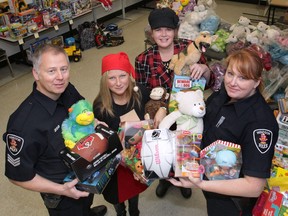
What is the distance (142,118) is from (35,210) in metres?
1.52

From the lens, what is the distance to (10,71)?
206 inches

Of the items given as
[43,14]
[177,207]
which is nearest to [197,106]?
[177,207]

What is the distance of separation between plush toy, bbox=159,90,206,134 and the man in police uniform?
0.65m

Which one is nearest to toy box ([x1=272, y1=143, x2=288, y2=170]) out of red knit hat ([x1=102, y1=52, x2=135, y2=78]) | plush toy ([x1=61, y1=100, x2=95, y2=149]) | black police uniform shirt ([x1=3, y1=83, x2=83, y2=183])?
red knit hat ([x1=102, y1=52, x2=135, y2=78])

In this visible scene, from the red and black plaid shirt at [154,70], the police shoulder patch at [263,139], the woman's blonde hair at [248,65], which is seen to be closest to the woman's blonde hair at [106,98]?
the red and black plaid shirt at [154,70]

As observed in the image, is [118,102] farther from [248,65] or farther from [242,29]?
[242,29]

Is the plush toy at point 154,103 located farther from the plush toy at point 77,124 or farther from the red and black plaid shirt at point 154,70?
the plush toy at point 77,124

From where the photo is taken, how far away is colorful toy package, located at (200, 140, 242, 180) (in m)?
1.51

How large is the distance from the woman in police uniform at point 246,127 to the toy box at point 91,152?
40cm

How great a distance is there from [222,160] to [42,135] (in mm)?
942

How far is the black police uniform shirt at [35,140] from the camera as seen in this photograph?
1523mm

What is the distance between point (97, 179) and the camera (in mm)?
1579

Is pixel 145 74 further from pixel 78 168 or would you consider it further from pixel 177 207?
pixel 177 207

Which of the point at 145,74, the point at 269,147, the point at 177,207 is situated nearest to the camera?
the point at 269,147
